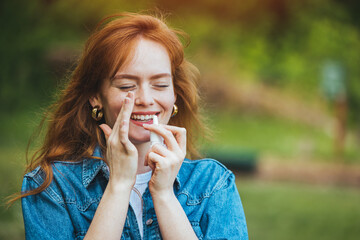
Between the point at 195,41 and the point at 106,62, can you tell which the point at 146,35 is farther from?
the point at 195,41

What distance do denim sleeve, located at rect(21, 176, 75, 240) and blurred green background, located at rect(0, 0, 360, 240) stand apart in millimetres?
3095

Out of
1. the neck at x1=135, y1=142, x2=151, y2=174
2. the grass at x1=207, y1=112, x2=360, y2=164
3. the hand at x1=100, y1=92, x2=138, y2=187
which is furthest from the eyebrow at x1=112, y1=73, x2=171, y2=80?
the grass at x1=207, y1=112, x2=360, y2=164

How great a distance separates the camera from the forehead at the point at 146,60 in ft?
5.57

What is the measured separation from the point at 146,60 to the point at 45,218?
0.71 metres

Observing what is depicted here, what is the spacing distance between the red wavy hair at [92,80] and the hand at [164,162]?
35cm

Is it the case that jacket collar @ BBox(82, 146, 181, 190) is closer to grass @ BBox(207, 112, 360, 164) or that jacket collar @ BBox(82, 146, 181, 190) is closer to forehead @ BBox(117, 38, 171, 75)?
forehead @ BBox(117, 38, 171, 75)

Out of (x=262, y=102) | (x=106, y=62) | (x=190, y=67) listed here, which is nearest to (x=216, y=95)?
(x=262, y=102)

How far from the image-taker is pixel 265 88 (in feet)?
23.3

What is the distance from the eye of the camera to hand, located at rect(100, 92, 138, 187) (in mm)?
1568

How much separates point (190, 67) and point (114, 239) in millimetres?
967

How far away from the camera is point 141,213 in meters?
1.76

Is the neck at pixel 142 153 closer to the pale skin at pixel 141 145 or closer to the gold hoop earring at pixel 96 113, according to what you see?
the pale skin at pixel 141 145

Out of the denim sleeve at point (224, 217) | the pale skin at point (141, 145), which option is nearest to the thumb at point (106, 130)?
the pale skin at point (141, 145)

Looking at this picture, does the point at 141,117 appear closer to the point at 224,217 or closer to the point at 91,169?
the point at 91,169
